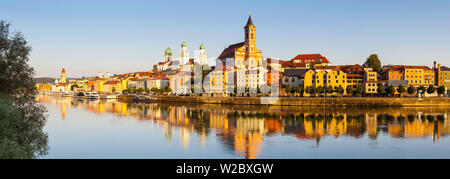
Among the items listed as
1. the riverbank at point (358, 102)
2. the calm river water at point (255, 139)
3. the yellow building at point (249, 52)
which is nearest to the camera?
the calm river water at point (255, 139)

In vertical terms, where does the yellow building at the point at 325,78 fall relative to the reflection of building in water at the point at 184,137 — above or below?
above

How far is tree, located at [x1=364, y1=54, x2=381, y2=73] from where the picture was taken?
80.6 metres

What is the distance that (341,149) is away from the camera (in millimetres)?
21734

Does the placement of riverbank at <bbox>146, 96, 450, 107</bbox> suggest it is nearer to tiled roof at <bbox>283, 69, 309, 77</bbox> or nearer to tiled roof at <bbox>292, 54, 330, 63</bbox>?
tiled roof at <bbox>283, 69, 309, 77</bbox>

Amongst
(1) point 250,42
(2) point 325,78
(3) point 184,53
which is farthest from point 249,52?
(3) point 184,53

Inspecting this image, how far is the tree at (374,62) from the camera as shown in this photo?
8058 centimetres

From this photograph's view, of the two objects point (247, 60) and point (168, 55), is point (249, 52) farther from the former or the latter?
point (168, 55)

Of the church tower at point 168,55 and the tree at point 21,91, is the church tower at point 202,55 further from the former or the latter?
the tree at point 21,91

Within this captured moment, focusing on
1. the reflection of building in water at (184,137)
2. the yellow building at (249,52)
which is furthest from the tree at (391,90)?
the reflection of building in water at (184,137)

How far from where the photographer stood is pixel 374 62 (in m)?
81.4

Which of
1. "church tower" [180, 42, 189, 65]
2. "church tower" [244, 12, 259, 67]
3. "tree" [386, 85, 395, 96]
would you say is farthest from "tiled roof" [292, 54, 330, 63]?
"church tower" [180, 42, 189, 65]

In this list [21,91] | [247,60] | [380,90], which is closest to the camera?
[21,91]

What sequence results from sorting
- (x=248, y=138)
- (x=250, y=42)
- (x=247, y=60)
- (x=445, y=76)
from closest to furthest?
(x=248, y=138), (x=445, y=76), (x=247, y=60), (x=250, y=42)
